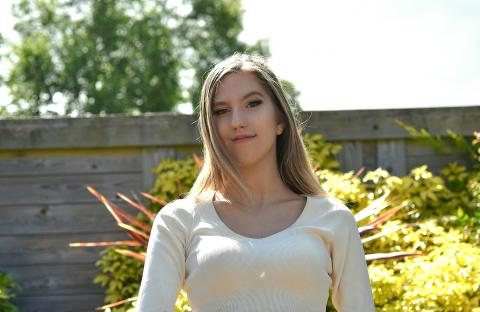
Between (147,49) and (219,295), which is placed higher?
(147,49)

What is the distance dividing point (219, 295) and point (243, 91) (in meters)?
0.59

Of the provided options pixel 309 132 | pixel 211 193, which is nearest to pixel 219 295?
pixel 211 193

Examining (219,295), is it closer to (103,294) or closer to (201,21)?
(103,294)

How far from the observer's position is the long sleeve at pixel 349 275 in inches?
76.0

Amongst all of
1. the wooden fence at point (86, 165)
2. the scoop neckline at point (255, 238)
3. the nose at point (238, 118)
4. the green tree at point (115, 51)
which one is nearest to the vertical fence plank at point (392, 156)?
the wooden fence at point (86, 165)

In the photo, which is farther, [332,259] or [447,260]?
[447,260]

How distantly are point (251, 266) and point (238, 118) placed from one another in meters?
0.43

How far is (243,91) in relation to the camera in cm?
203

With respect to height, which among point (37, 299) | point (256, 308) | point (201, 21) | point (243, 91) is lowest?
point (37, 299)

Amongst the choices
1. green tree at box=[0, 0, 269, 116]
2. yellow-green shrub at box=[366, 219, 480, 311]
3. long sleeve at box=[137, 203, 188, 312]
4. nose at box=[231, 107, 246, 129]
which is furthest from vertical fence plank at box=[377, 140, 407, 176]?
green tree at box=[0, 0, 269, 116]

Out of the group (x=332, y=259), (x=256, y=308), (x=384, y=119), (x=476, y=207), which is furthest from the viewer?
(x=384, y=119)

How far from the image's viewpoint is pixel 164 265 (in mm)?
1855

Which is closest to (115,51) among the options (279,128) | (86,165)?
(86,165)

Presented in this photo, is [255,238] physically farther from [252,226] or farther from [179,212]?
[179,212]
